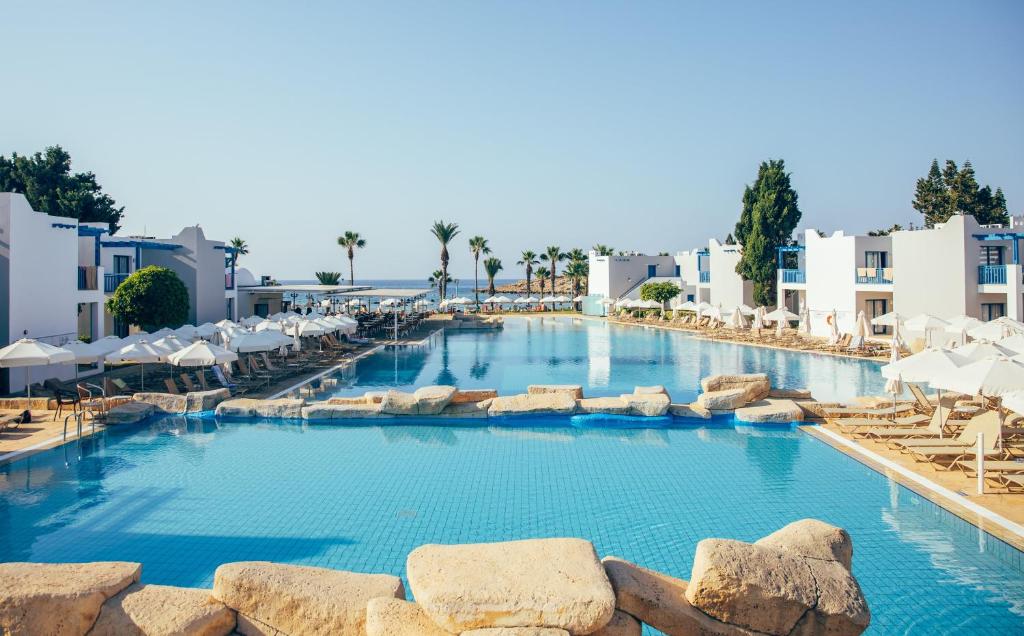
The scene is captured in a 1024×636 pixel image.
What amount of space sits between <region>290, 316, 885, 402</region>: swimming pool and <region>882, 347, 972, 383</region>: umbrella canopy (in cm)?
542

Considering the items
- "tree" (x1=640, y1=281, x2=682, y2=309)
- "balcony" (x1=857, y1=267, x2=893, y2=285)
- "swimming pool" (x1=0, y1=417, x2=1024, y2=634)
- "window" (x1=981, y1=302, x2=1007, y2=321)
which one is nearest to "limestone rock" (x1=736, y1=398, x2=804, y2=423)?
"swimming pool" (x1=0, y1=417, x2=1024, y2=634)

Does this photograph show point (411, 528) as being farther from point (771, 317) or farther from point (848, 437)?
point (771, 317)

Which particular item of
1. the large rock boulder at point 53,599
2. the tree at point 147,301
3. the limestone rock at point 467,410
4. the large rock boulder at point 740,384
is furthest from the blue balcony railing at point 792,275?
the large rock boulder at point 53,599

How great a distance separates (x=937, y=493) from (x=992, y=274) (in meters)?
20.5

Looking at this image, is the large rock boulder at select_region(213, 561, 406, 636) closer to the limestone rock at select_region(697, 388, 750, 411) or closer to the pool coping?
the pool coping

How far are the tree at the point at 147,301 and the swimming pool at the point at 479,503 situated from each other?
9083mm

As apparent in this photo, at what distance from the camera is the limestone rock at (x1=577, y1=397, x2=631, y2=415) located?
15.1 metres

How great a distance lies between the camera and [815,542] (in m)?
5.57

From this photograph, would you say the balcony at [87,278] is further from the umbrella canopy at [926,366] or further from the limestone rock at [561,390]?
the umbrella canopy at [926,366]

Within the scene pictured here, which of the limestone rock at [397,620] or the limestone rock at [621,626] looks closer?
the limestone rock at [397,620]

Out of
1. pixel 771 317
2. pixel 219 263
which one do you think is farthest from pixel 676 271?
pixel 219 263

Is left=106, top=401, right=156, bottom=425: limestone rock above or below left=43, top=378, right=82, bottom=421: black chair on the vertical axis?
below

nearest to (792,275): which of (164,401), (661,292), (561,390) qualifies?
(661,292)

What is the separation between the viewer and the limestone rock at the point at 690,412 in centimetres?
1498
